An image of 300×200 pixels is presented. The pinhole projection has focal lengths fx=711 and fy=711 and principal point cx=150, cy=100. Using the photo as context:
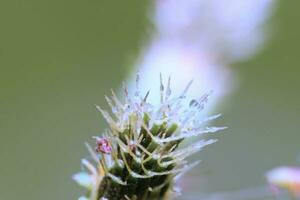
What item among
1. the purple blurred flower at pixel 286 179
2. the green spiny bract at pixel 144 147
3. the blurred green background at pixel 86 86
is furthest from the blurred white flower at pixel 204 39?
the blurred green background at pixel 86 86

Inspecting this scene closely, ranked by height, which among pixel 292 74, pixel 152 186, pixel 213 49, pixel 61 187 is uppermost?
pixel 292 74

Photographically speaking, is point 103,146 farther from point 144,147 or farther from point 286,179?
point 286,179

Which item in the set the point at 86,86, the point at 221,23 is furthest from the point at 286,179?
the point at 86,86

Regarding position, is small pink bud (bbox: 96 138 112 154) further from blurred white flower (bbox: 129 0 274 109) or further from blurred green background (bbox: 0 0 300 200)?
blurred green background (bbox: 0 0 300 200)

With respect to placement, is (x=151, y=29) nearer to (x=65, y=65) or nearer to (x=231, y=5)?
(x=231, y=5)

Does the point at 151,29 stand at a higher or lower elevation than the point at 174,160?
higher

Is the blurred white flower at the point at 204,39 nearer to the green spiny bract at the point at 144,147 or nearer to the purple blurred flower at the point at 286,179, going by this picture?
the purple blurred flower at the point at 286,179

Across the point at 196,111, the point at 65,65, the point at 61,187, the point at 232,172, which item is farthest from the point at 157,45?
the point at 65,65
